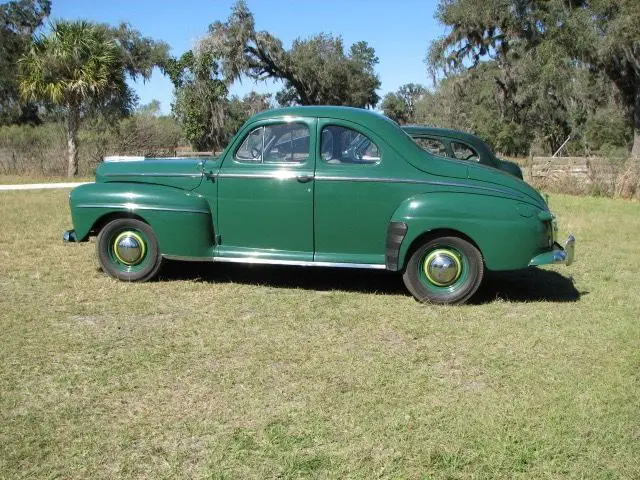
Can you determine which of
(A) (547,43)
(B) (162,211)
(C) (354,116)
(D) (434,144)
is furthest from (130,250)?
(A) (547,43)

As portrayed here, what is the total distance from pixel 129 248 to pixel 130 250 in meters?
0.02

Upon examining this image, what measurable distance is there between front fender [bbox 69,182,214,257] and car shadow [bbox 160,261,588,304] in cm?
68

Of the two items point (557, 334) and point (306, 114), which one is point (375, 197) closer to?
point (306, 114)

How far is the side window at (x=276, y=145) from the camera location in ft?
20.3

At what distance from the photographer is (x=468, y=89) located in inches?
1602

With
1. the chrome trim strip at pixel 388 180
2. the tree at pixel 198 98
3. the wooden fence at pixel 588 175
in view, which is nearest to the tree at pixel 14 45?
the tree at pixel 198 98

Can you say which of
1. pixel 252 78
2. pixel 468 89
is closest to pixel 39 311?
pixel 252 78

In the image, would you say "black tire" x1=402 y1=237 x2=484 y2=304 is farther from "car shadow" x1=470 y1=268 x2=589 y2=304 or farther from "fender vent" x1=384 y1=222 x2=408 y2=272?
"car shadow" x1=470 y1=268 x2=589 y2=304

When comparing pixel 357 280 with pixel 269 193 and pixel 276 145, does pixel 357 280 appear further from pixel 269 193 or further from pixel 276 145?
pixel 276 145

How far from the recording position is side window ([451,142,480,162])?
32.1 feet

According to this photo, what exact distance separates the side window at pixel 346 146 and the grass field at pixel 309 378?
4.51 ft

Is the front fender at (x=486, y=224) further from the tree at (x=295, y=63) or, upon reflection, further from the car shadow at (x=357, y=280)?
the tree at (x=295, y=63)

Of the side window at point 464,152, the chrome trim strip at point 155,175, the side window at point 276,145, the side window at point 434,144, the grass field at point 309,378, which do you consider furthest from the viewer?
the side window at point 464,152

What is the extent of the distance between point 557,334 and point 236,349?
2649 millimetres
